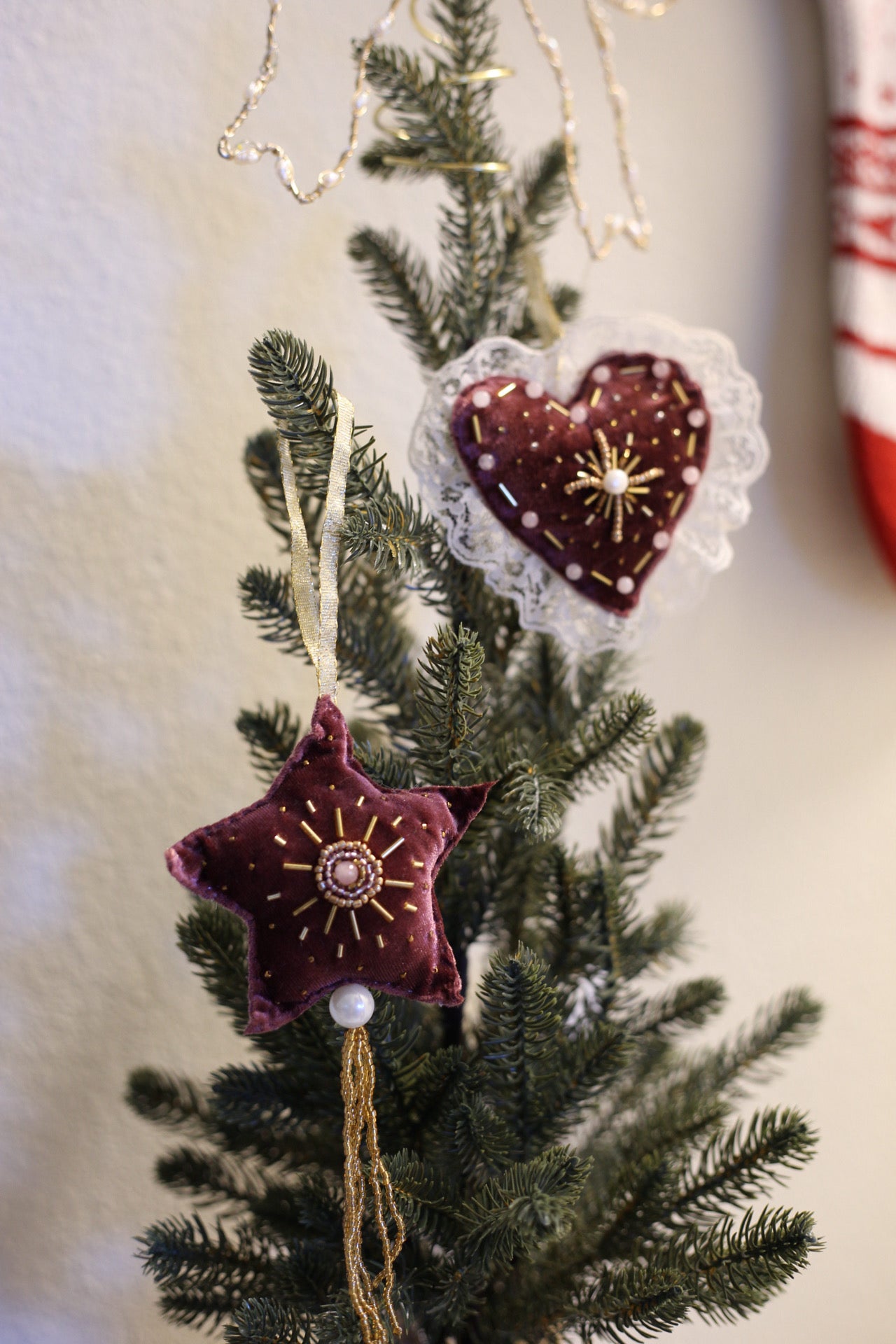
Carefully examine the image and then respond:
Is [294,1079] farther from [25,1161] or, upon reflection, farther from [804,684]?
[804,684]

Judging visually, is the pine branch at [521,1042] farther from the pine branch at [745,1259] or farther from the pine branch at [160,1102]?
the pine branch at [160,1102]

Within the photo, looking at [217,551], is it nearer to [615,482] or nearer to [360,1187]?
[615,482]

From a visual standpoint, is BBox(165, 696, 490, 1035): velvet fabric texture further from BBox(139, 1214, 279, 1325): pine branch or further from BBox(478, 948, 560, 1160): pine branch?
BBox(139, 1214, 279, 1325): pine branch

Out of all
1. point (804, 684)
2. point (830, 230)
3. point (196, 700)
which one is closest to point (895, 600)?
point (804, 684)

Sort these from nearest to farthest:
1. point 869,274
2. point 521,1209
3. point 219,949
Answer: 1. point 521,1209
2. point 219,949
3. point 869,274

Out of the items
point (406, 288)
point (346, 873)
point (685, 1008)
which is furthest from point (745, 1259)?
point (406, 288)

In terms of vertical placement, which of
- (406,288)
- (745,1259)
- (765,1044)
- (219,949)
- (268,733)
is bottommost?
(745,1259)

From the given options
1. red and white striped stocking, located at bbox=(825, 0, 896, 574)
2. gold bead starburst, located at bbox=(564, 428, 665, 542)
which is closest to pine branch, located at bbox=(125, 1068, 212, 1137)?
gold bead starburst, located at bbox=(564, 428, 665, 542)
